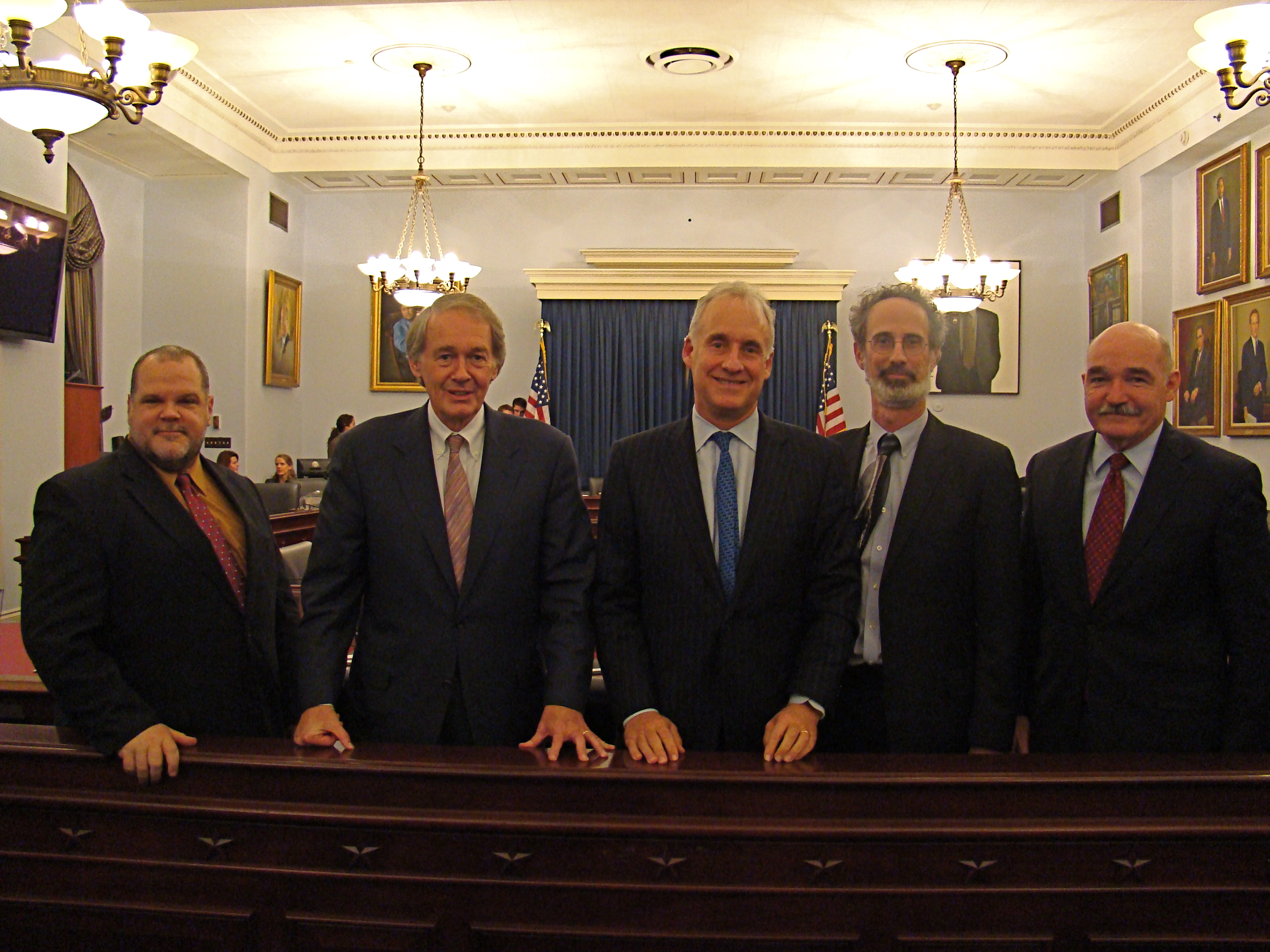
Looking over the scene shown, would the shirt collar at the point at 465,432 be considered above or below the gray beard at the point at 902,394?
below

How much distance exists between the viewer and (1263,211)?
7379 mm

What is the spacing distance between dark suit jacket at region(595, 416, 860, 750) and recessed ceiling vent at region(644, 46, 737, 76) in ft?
21.3

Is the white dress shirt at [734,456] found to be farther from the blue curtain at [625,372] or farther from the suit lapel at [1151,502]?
the blue curtain at [625,372]

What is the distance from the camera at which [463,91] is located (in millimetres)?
8516

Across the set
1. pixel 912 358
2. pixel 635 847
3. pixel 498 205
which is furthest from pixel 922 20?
pixel 635 847

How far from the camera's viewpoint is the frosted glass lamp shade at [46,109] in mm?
4203

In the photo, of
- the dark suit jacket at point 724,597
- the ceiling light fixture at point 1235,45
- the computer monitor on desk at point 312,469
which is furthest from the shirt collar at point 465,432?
the computer monitor on desk at point 312,469

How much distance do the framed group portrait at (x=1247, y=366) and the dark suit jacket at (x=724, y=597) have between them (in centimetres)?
711

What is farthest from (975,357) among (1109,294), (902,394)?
(902,394)

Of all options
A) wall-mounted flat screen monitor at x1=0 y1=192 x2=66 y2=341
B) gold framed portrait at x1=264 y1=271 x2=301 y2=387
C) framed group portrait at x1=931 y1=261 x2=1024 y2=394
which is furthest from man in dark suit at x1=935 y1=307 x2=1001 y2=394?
wall-mounted flat screen monitor at x1=0 y1=192 x2=66 y2=341

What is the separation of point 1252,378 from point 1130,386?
6.74 meters

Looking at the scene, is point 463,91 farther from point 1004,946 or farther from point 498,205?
point 1004,946

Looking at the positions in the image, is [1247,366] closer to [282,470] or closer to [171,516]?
[171,516]

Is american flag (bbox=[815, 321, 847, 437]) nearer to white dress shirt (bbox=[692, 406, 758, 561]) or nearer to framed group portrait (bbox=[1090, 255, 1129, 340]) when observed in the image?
framed group portrait (bbox=[1090, 255, 1129, 340])
